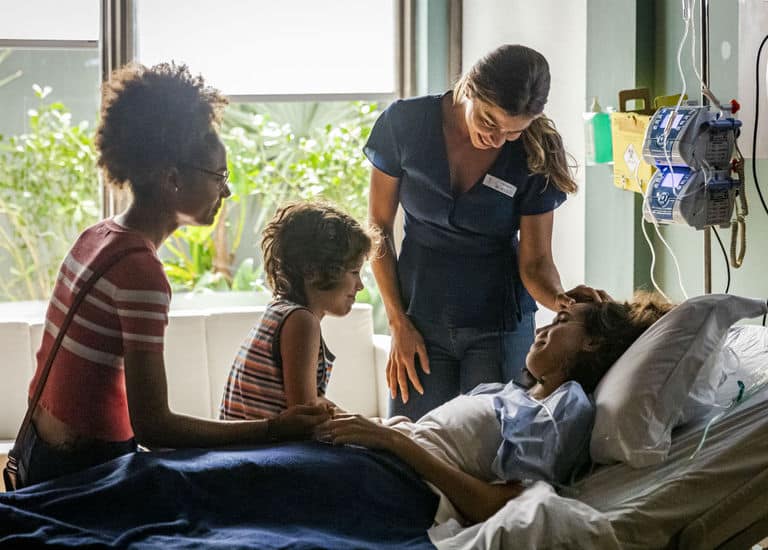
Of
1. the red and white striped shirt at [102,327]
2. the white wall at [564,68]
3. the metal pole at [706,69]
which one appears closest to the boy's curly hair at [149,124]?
the red and white striped shirt at [102,327]

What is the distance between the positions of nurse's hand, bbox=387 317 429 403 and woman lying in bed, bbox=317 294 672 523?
0.36 meters

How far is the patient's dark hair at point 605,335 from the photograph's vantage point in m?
2.17

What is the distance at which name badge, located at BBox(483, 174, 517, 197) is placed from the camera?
2.59 meters

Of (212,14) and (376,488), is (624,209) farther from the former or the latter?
(212,14)

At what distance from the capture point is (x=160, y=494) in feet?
5.68

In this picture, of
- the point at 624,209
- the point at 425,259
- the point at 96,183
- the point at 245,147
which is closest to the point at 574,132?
the point at 624,209

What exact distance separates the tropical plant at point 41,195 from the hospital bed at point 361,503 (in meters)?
2.83

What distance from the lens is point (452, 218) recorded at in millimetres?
2619

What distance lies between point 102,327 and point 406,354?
112 cm

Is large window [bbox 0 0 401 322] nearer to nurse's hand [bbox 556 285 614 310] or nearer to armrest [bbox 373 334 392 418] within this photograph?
armrest [bbox 373 334 392 418]

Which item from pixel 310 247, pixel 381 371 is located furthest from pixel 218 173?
pixel 381 371

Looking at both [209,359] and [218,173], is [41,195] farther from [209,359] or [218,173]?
[218,173]

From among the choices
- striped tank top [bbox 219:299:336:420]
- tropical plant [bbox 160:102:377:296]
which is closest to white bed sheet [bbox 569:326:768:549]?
striped tank top [bbox 219:299:336:420]

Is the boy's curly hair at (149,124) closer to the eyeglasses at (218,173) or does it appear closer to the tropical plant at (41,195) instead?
the eyeglasses at (218,173)
